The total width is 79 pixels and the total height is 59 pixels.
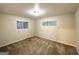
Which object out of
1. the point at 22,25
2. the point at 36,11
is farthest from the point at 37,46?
the point at 36,11

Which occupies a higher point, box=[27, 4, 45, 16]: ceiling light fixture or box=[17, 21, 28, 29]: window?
box=[27, 4, 45, 16]: ceiling light fixture

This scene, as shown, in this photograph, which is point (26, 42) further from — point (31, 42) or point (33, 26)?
point (33, 26)

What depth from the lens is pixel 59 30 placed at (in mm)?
1320

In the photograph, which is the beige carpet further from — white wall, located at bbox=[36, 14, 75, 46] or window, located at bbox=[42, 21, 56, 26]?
window, located at bbox=[42, 21, 56, 26]

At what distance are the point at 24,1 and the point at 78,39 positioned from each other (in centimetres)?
96

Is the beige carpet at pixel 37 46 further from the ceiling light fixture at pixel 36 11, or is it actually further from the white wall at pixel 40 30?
the ceiling light fixture at pixel 36 11

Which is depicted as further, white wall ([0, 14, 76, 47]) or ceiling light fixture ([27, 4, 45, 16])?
white wall ([0, 14, 76, 47])

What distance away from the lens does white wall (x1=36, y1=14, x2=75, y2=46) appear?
1284mm

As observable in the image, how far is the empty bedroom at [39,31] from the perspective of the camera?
1234 mm

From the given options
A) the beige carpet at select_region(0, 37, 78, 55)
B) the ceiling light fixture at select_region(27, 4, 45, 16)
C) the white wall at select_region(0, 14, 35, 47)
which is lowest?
the beige carpet at select_region(0, 37, 78, 55)

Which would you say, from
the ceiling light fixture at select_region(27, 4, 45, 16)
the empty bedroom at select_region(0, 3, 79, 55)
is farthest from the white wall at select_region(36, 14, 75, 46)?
the ceiling light fixture at select_region(27, 4, 45, 16)

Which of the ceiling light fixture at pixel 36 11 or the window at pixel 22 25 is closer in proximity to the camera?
the ceiling light fixture at pixel 36 11

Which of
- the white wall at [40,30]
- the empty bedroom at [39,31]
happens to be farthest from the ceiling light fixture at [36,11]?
the white wall at [40,30]
